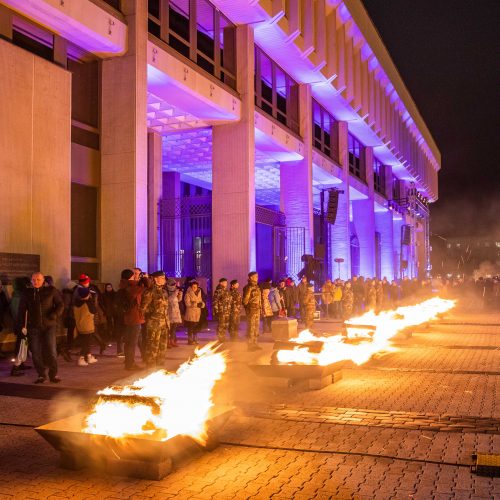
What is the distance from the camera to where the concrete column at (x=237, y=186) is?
875 inches

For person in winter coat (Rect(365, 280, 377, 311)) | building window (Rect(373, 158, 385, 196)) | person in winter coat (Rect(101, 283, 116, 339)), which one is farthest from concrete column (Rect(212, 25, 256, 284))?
building window (Rect(373, 158, 385, 196))

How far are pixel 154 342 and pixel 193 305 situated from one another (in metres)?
3.91

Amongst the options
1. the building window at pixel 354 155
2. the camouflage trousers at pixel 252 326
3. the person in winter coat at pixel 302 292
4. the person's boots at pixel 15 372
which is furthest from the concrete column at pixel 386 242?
the person's boots at pixel 15 372

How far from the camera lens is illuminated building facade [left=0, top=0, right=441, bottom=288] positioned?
14.5 metres

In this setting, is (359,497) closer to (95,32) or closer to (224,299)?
(224,299)

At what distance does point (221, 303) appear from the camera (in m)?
15.4

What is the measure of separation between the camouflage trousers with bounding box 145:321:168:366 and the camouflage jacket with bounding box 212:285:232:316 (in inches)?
152

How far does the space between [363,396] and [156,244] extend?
50.3ft

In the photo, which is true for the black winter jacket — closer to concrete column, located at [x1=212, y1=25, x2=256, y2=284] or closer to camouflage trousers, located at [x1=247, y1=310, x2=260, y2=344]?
camouflage trousers, located at [x1=247, y1=310, x2=260, y2=344]

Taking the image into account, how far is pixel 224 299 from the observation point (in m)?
15.5

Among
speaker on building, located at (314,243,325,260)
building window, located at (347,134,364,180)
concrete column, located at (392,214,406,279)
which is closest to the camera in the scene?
speaker on building, located at (314,243,325,260)

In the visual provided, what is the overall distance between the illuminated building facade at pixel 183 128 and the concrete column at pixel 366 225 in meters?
0.21

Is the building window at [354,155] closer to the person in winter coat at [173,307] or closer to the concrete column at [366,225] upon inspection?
the concrete column at [366,225]

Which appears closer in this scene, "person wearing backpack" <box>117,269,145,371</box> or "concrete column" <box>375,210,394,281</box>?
"person wearing backpack" <box>117,269,145,371</box>
